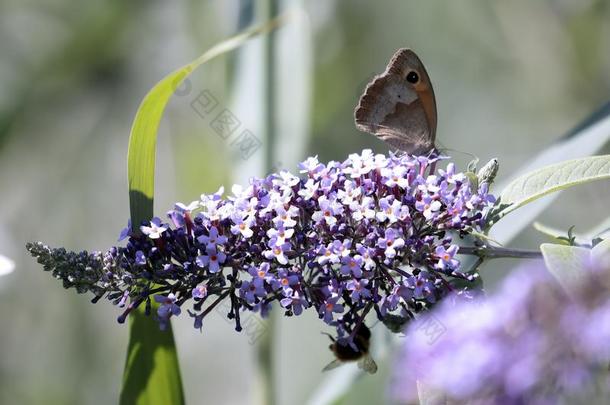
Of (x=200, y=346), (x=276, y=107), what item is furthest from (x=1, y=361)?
(x=276, y=107)

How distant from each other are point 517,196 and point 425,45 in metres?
Result: 3.41

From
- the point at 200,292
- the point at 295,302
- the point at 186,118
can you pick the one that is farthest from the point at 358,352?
the point at 186,118

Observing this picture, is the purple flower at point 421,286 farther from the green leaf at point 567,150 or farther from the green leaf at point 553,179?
the green leaf at point 567,150

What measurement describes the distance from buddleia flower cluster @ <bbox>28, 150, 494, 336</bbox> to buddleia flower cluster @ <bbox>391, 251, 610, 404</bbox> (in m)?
0.25

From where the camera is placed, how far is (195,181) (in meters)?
4.08

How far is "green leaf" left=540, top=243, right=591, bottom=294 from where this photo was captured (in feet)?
4.13

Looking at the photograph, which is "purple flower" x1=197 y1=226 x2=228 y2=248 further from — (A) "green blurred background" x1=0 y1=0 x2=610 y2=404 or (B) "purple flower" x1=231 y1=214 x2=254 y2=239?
(A) "green blurred background" x1=0 y1=0 x2=610 y2=404

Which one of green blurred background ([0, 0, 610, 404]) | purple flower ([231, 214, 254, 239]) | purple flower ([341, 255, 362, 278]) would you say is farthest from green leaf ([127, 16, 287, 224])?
green blurred background ([0, 0, 610, 404])

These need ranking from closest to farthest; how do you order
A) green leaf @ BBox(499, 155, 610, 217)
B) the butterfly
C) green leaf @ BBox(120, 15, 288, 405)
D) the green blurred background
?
green leaf @ BBox(499, 155, 610, 217), green leaf @ BBox(120, 15, 288, 405), the butterfly, the green blurred background

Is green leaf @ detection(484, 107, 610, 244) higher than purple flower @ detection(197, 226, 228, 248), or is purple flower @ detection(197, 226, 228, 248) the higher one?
purple flower @ detection(197, 226, 228, 248)

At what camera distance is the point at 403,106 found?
1966 millimetres

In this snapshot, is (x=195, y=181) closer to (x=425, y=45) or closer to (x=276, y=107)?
(x=276, y=107)

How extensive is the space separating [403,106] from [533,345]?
930 mm

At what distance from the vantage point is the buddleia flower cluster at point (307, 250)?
5.07 ft
